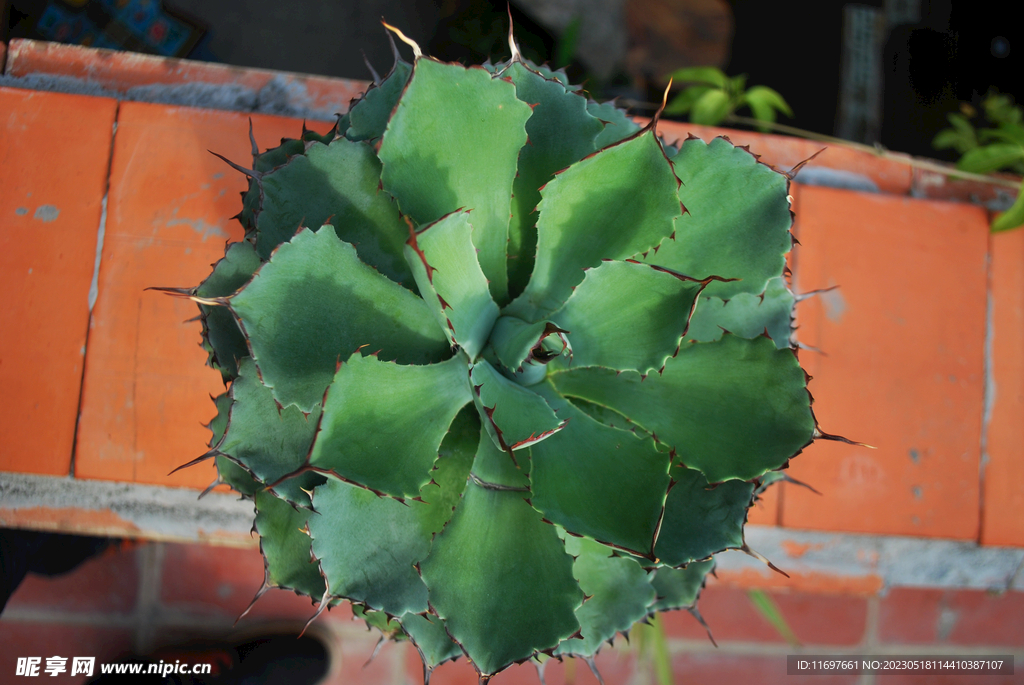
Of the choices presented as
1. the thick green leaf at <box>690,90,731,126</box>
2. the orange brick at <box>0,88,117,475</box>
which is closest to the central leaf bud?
the orange brick at <box>0,88,117,475</box>

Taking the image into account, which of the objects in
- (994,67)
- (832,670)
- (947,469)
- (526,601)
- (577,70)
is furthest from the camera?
(994,67)

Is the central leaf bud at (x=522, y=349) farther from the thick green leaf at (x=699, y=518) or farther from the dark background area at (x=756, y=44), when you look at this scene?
the dark background area at (x=756, y=44)

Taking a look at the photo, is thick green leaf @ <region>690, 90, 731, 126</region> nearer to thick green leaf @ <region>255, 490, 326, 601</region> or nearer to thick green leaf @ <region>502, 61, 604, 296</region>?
thick green leaf @ <region>502, 61, 604, 296</region>

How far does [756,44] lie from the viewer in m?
1.50

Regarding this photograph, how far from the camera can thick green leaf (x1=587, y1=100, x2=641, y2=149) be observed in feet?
1.74

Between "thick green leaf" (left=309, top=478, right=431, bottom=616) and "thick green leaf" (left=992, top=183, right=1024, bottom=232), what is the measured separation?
86 cm

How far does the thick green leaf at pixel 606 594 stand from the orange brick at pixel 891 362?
1.33 feet

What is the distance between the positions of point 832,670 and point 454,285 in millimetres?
1093

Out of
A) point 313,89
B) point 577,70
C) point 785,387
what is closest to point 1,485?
point 313,89


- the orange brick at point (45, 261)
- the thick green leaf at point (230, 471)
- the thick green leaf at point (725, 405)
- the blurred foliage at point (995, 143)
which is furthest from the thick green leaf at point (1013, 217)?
the orange brick at point (45, 261)

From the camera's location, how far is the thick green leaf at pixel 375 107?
50 cm

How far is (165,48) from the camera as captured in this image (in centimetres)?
136

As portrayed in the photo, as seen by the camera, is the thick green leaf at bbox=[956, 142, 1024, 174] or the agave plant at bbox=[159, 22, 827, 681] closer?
the agave plant at bbox=[159, 22, 827, 681]

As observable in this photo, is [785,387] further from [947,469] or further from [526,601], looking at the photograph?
[947,469]
